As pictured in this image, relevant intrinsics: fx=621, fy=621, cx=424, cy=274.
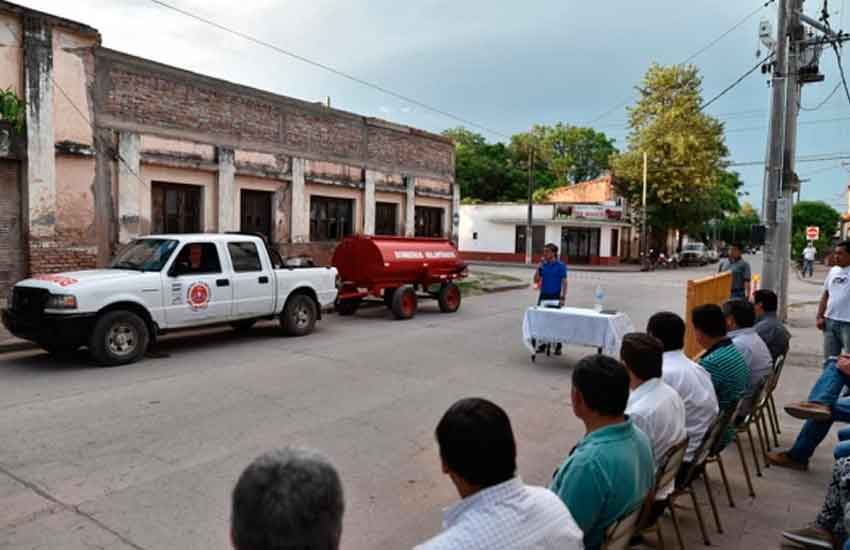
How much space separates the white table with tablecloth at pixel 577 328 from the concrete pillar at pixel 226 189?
9190mm

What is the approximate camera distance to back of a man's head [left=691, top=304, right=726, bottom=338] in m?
4.95

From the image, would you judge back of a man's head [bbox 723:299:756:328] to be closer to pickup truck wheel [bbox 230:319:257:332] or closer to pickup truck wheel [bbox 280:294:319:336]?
pickup truck wheel [bbox 280:294:319:336]

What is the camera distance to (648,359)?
11.7ft

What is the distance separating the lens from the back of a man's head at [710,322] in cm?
495

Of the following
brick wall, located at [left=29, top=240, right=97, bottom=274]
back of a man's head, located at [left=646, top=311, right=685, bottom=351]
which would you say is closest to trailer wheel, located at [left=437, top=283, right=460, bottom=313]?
brick wall, located at [left=29, top=240, right=97, bottom=274]

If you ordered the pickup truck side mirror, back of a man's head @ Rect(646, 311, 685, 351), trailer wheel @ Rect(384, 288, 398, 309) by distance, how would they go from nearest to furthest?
1. back of a man's head @ Rect(646, 311, 685, 351)
2. the pickup truck side mirror
3. trailer wheel @ Rect(384, 288, 398, 309)

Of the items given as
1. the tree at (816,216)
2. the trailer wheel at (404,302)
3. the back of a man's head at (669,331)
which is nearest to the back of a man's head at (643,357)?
the back of a man's head at (669,331)

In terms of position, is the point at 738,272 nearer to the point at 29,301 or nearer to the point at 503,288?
the point at 29,301

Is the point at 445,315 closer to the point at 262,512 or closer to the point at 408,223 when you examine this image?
the point at 408,223

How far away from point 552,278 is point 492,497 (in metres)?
8.81

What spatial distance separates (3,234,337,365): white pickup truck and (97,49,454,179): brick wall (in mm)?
5000

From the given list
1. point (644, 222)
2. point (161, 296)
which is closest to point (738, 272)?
point (161, 296)

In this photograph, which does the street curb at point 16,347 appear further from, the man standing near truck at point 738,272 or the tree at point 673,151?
the tree at point 673,151

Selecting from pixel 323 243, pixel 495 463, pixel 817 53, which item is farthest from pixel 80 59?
pixel 817 53
